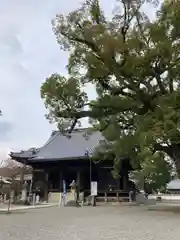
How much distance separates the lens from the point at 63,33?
17344mm

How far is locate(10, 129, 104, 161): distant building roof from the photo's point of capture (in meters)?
28.1

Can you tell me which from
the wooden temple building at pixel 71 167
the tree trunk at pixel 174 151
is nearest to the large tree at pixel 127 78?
the tree trunk at pixel 174 151

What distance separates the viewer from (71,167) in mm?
28266

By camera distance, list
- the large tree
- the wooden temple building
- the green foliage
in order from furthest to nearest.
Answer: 1. the wooden temple building
2. the green foliage
3. the large tree

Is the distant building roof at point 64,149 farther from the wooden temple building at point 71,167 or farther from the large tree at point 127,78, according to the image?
the large tree at point 127,78

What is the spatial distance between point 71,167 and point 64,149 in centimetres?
202

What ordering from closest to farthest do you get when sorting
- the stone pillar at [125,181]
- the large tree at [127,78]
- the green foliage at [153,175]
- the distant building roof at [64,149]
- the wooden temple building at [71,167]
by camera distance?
the large tree at [127,78], the green foliage at [153,175], the wooden temple building at [71,167], the stone pillar at [125,181], the distant building roof at [64,149]

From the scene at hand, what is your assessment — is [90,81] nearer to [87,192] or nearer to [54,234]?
[54,234]

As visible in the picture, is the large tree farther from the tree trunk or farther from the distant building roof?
the distant building roof

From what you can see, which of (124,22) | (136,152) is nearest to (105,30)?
(124,22)

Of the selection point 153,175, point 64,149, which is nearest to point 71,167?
point 64,149

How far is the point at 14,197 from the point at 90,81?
1135 cm

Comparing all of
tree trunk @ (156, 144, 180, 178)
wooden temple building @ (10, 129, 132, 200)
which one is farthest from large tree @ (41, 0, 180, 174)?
wooden temple building @ (10, 129, 132, 200)

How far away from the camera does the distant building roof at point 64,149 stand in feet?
92.4
